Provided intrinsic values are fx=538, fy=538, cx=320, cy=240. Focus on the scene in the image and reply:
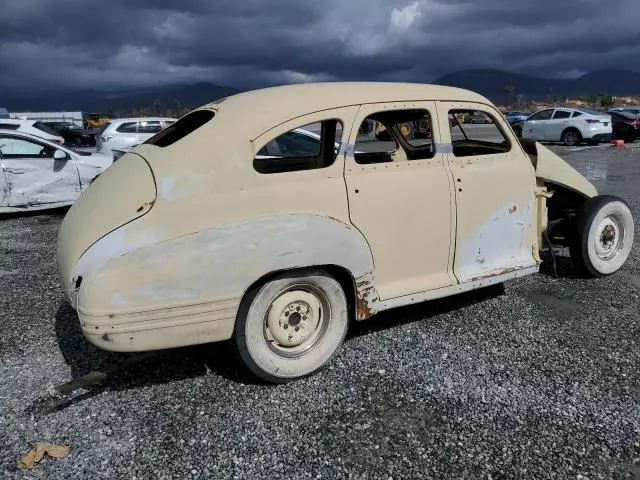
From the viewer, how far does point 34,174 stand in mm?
9281

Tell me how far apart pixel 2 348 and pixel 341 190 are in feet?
9.44

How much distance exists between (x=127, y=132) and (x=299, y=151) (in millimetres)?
10842

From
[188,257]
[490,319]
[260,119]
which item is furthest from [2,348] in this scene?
[490,319]

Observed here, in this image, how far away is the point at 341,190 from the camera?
3572 millimetres

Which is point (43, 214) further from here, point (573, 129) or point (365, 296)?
point (573, 129)

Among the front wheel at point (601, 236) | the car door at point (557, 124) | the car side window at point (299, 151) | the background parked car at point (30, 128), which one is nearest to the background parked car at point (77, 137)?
the background parked car at point (30, 128)

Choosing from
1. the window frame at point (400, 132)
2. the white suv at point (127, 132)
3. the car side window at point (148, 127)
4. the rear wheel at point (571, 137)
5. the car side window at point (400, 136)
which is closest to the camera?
the window frame at point (400, 132)

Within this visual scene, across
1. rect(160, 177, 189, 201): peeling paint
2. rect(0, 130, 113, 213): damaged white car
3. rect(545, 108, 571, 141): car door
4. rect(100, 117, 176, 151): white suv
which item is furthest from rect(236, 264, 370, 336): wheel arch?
rect(545, 108, 571, 141): car door

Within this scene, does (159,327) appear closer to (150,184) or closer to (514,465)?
(150,184)

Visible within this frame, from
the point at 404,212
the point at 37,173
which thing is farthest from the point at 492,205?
the point at 37,173

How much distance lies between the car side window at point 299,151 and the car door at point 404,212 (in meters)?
0.30

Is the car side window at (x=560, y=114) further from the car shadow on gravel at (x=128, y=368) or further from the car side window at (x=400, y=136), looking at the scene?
the car shadow on gravel at (x=128, y=368)

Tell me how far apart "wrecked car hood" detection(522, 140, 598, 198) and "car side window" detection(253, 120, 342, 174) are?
1.97 metres

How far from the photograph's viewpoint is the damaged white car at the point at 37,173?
30.0ft
